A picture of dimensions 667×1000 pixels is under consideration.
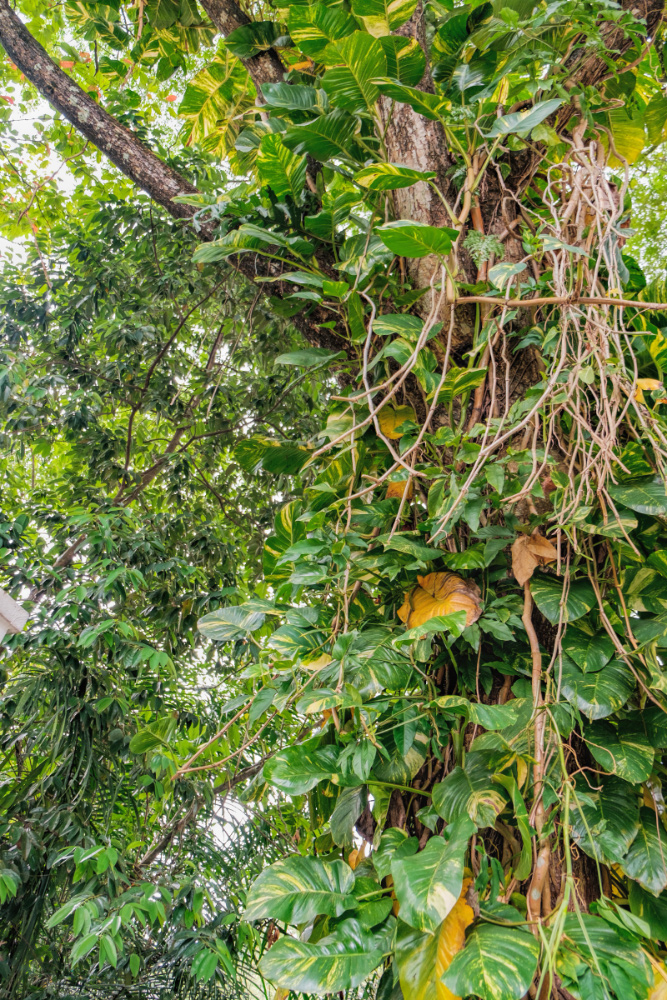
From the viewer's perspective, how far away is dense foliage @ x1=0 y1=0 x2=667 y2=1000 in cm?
79

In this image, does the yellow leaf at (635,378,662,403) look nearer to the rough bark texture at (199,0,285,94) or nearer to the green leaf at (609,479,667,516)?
the green leaf at (609,479,667,516)

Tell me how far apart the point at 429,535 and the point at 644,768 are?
0.44 metres

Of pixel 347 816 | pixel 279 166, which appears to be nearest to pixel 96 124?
pixel 279 166

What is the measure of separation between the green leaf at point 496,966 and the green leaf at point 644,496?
22.6 inches

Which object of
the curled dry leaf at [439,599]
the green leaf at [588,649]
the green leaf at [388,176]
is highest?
the green leaf at [388,176]

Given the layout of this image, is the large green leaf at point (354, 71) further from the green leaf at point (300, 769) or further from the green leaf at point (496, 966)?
the green leaf at point (496, 966)

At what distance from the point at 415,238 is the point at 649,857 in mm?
890

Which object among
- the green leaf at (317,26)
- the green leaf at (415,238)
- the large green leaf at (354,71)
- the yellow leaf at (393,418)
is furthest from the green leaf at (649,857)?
the green leaf at (317,26)

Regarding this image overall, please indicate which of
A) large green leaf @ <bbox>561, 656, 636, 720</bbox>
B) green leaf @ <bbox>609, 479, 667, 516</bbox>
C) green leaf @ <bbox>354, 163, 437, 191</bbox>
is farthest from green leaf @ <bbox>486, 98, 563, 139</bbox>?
large green leaf @ <bbox>561, 656, 636, 720</bbox>

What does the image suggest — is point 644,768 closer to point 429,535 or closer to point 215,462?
point 429,535

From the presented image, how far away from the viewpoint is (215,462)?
2.64 meters

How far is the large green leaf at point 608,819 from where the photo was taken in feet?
2.61

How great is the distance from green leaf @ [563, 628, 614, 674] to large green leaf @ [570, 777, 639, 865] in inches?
6.5

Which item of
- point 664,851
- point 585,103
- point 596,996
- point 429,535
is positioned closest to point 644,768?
point 664,851
